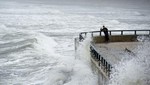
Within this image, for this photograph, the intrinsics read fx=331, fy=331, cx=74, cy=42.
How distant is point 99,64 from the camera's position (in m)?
16.3

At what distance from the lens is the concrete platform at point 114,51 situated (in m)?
16.8

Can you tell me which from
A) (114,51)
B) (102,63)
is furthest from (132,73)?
(114,51)

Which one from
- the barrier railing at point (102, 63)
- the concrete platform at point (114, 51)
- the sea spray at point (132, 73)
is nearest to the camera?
the sea spray at point (132, 73)

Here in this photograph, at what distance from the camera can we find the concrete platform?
1680 cm

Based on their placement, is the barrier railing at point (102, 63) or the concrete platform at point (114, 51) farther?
the concrete platform at point (114, 51)

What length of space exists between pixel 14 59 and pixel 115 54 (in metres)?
10.4

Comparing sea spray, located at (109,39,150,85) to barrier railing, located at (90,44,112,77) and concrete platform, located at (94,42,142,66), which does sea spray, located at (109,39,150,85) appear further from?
concrete platform, located at (94,42,142,66)

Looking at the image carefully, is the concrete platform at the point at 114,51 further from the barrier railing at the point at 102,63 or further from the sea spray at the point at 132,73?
the sea spray at the point at 132,73

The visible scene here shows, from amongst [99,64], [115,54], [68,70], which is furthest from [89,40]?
[99,64]

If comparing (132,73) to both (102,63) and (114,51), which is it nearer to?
(102,63)

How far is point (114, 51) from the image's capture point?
18.8 meters

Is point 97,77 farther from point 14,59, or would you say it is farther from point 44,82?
point 14,59

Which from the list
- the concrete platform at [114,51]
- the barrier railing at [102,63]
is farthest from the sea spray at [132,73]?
the concrete platform at [114,51]

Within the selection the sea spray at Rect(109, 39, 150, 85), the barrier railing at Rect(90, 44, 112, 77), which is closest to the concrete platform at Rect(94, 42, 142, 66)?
the barrier railing at Rect(90, 44, 112, 77)
